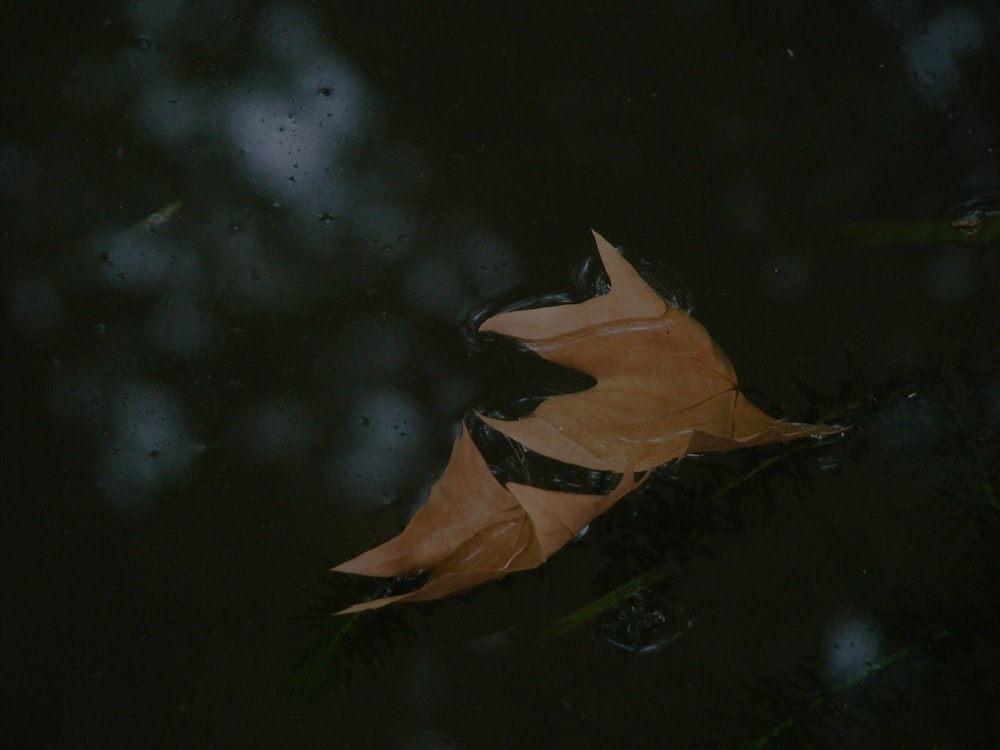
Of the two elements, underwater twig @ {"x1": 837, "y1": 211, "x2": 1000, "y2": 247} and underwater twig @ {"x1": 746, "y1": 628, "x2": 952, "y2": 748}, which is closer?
underwater twig @ {"x1": 746, "y1": 628, "x2": 952, "y2": 748}

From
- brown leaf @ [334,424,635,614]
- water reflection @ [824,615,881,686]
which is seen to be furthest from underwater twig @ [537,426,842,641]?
water reflection @ [824,615,881,686]

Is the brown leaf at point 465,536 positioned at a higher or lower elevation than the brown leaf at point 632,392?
lower

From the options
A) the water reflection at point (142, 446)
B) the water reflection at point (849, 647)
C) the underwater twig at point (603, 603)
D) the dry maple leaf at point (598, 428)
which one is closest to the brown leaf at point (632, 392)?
the dry maple leaf at point (598, 428)

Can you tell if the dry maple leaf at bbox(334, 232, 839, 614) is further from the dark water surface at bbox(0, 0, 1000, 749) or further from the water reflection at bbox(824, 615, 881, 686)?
the water reflection at bbox(824, 615, 881, 686)

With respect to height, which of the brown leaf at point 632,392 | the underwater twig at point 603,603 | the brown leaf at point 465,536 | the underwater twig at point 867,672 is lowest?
the underwater twig at point 867,672

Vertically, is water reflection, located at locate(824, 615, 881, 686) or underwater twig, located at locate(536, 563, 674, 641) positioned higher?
underwater twig, located at locate(536, 563, 674, 641)

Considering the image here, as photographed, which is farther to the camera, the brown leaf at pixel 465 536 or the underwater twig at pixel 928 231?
the underwater twig at pixel 928 231

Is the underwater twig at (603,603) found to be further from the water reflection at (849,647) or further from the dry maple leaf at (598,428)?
the water reflection at (849,647)

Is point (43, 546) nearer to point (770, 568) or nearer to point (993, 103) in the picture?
point (770, 568)
